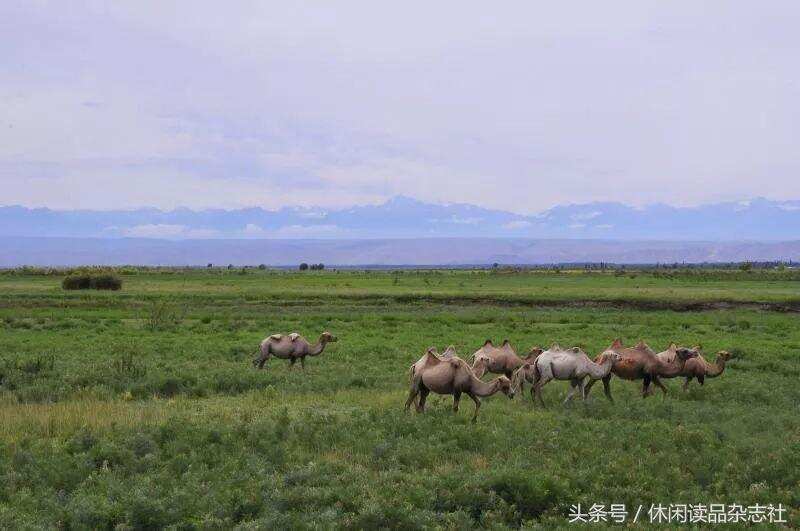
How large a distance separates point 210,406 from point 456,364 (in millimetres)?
5768

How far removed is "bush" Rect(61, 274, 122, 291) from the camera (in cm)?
7506

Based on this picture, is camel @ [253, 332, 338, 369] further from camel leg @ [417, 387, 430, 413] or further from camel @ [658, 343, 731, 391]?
camel @ [658, 343, 731, 391]

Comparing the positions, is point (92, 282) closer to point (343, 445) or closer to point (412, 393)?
point (412, 393)

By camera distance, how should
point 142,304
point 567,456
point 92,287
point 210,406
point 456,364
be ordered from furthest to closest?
point 92,287
point 142,304
point 210,406
point 456,364
point 567,456

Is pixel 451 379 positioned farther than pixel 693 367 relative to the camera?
No

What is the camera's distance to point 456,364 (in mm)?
15430

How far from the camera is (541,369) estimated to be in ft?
57.1

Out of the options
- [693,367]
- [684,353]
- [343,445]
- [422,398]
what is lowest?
[343,445]

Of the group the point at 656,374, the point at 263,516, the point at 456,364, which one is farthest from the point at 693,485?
the point at 656,374

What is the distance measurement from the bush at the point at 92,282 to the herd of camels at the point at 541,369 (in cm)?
6386

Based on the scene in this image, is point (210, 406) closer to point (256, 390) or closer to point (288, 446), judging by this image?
point (256, 390)

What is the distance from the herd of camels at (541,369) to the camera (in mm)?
15445

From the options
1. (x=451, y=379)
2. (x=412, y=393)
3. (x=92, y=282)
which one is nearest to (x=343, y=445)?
(x=412, y=393)

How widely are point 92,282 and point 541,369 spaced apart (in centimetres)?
6741
